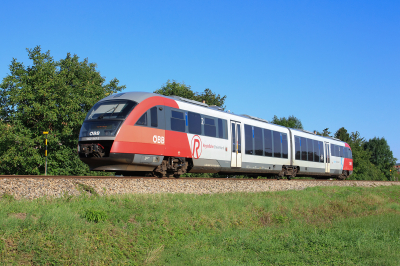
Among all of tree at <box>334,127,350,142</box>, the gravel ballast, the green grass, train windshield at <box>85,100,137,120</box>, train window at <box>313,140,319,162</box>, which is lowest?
the green grass

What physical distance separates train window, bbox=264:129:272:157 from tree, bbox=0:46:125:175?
588 inches

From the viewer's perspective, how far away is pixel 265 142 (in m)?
21.8

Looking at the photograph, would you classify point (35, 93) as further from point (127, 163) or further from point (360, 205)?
point (360, 205)

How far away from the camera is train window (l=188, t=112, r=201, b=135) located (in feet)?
52.7

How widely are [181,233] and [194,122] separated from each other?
282 inches

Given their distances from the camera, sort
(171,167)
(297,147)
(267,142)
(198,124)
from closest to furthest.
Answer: (171,167) → (198,124) → (267,142) → (297,147)

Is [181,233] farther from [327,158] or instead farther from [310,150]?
[327,158]

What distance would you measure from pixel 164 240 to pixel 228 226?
2.67 m

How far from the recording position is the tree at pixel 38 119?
2746 cm

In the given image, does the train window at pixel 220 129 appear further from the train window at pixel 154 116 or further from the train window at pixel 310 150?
the train window at pixel 310 150

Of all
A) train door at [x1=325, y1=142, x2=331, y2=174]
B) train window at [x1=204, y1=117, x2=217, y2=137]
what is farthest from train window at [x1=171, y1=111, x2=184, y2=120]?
train door at [x1=325, y1=142, x2=331, y2=174]

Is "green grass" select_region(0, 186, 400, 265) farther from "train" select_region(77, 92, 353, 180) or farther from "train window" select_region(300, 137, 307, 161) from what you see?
"train window" select_region(300, 137, 307, 161)

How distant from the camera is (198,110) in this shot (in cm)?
1675

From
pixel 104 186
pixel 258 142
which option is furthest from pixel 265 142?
pixel 104 186
